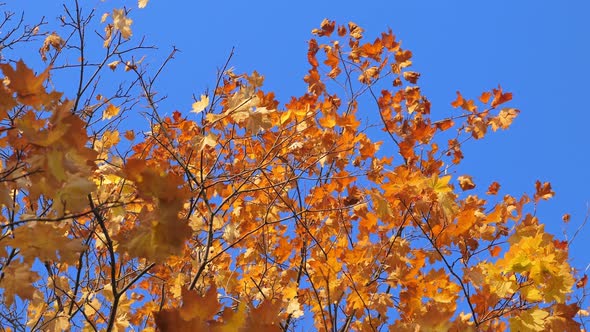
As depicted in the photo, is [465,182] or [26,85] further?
[465,182]

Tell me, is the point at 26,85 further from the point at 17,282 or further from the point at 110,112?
the point at 110,112

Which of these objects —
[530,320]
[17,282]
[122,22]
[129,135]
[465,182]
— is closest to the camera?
[17,282]

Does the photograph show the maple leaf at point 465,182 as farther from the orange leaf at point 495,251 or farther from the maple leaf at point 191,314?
the maple leaf at point 191,314

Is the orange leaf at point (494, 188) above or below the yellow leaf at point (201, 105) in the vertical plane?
above

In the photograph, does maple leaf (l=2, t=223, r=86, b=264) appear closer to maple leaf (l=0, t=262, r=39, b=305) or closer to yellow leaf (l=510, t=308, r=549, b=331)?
maple leaf (l=0, t=262, r=39, b=305)

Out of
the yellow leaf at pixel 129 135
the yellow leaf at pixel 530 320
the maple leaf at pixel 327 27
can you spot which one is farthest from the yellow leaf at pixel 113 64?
the yellow leaf at pixel 530 320

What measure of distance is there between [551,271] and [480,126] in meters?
1.96

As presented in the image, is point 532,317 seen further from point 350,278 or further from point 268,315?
point 268,315

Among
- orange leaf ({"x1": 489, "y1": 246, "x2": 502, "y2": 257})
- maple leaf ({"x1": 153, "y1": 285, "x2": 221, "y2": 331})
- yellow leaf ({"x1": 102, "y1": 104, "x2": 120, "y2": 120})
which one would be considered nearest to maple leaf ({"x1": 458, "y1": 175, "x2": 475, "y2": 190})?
orange leaf ({"x1": 489, "y1": 246, "x2": 502, "y2": 257})

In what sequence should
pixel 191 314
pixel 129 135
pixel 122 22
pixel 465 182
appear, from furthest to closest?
pixel 129 135 < pixel 465 182 < pixel 122 22 < pixel 191 314

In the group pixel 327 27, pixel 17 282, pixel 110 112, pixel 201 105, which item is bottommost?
pixel 17 282

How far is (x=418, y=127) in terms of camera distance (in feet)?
13.7

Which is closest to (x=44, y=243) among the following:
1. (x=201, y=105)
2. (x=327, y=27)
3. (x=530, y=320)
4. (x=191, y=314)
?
(x=191, y=314)

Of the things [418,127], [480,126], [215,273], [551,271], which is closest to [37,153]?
[551,271]
